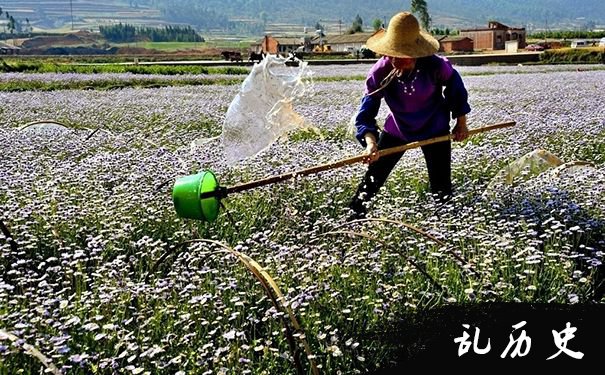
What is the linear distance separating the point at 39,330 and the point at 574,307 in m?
2.29

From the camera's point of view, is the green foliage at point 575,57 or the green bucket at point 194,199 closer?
the green bucket at point 194,199

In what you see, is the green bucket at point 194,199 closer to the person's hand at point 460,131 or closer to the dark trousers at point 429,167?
the dark trousers at point 429,167

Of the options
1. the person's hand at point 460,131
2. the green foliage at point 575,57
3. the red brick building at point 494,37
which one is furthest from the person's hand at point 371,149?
the red brick building at point 494,37

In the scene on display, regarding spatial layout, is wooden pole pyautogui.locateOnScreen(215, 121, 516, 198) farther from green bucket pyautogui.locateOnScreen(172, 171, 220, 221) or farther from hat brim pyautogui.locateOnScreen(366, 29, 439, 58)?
hat brim pyautogui.locateOnScreen(366, 29, 439, 58)

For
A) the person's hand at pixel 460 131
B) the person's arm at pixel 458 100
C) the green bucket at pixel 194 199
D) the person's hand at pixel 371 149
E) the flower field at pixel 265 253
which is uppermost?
the person's arm at pixel 458 100

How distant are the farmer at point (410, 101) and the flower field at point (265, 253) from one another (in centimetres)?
22

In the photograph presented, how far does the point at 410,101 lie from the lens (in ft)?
17.2

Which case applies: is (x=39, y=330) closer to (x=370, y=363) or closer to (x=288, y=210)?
(x=370, y=363)

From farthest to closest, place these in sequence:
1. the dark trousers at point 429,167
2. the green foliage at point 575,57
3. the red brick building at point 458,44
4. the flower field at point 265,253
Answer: the red brick building at point 458,44, the green foliage at point 575,57, the dark trousers at point 429,167, the flower field at point 265,253

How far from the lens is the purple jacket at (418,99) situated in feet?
17.0

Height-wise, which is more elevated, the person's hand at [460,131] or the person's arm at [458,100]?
the person's arm at [458,100]

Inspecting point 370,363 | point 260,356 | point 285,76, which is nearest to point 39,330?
point 260,356

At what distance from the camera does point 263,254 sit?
13.6 ft

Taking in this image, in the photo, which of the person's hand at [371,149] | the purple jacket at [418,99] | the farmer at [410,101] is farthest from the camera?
the purple jacket at [418,99]
